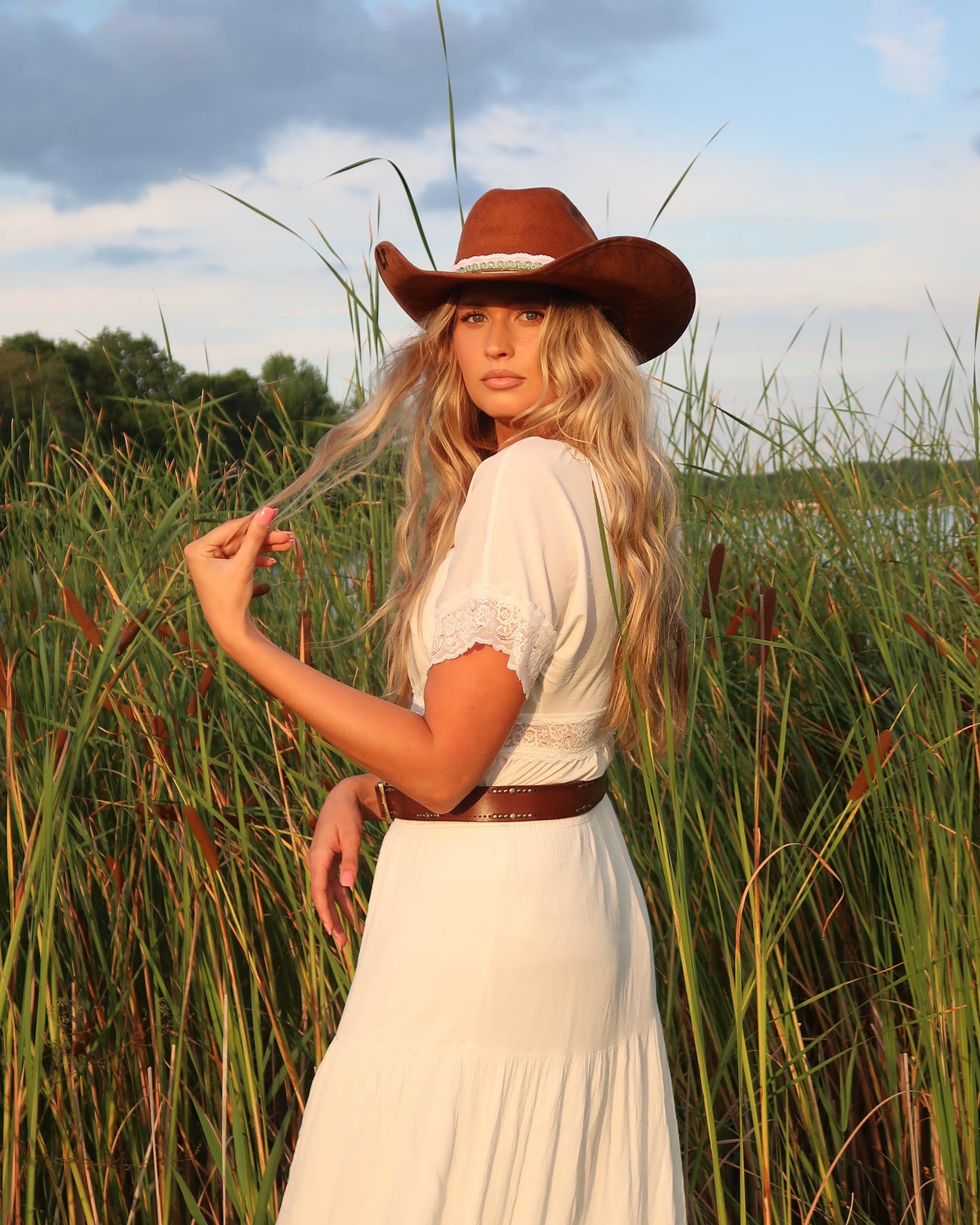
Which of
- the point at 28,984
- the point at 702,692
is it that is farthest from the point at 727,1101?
the point at 28,984

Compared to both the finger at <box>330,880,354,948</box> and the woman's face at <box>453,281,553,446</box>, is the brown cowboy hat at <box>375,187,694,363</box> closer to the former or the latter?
the woman's face at <box>453,281,553,446</box>

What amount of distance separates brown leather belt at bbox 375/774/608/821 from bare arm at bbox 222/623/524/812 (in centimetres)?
11

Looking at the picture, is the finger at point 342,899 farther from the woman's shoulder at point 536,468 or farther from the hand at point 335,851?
the woman's shoulder at point 536,468

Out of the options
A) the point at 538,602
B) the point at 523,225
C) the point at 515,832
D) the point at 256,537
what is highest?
the point at 523,225

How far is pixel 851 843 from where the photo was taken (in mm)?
2486

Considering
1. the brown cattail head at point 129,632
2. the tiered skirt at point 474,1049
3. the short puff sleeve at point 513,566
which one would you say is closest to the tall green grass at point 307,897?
the brown cattail head at point 129,632

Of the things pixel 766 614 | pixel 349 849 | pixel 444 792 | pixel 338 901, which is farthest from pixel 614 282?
pixel 338 901

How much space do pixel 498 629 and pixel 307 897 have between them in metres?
0.88

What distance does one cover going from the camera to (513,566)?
4.38 feet

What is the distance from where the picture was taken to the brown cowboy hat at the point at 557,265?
1594 millimetres

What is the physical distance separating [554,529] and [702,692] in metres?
1.12

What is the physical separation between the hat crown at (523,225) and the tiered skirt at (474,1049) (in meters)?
0.85

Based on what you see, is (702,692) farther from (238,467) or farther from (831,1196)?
(238,467)

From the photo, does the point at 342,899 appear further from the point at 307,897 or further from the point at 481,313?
the point at 481,313
